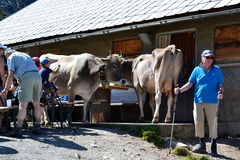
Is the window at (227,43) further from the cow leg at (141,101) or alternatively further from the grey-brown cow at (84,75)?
the grey-brown cow at (84,75)

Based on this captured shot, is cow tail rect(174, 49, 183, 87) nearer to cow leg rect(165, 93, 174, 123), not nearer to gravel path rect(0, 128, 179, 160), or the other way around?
cow leg rect(165, 93, 174, 123)

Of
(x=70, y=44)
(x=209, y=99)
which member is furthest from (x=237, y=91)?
(x=70, y=44)

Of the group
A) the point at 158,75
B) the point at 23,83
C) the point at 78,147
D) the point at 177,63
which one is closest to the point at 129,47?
the point at 177,63

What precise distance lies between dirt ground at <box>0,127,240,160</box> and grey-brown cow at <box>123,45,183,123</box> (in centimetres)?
152

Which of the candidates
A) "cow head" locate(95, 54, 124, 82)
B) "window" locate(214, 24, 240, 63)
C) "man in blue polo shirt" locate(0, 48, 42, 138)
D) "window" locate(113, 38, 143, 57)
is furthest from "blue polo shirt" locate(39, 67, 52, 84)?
"window" locate(214, 24, 240, 63)

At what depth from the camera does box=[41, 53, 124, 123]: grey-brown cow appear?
13.6 metres

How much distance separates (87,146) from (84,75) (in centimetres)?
389

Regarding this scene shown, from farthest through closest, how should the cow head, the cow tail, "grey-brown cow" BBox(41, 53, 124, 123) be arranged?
1. the cow head
2. "grey-brown cow" BBox(41, 53, 124, 123)
3. the cow tail

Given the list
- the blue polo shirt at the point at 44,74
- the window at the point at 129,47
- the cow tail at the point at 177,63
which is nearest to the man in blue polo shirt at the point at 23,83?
the blue polo shirt at the point at 44,74

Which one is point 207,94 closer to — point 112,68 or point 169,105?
point 169,105

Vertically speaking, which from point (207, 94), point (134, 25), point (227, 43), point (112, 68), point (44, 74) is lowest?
point (207, 94)

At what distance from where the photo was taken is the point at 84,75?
1363 cm

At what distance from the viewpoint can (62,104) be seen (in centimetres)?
1231

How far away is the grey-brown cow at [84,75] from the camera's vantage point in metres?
13.6
